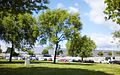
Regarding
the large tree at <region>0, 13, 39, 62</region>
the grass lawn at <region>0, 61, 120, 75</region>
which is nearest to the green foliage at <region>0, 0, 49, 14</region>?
the grass lawn at <region>0, 61, 120, 75</region>

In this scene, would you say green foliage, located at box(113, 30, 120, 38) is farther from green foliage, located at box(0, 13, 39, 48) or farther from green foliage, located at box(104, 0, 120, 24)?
green foliage, located at box(0, 13, 39, 48)

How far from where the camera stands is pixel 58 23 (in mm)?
75875

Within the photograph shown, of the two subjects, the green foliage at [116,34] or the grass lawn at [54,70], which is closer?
the grass lawn at [54,70]

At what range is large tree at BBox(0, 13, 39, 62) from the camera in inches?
2904

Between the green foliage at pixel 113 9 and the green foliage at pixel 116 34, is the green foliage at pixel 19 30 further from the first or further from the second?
the green foliage at pixel 113 9

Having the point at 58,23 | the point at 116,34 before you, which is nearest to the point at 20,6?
the point at 116,34

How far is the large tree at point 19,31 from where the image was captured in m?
73.8

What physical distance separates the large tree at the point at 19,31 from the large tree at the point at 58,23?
2.72 metres

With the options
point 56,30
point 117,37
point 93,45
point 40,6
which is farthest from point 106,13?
point 93,45

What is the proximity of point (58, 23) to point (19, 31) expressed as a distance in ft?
30.3

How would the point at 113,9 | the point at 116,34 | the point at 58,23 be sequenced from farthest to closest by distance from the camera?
the point at 58,23 < the point at 116,34 < the point at 113,9

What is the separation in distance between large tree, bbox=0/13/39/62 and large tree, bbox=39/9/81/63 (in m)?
2.72

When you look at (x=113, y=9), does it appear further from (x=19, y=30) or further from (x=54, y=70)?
(x=19, y=30)

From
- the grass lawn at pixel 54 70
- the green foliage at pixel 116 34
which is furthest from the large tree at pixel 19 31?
the grass lawn at pixel 54 70
